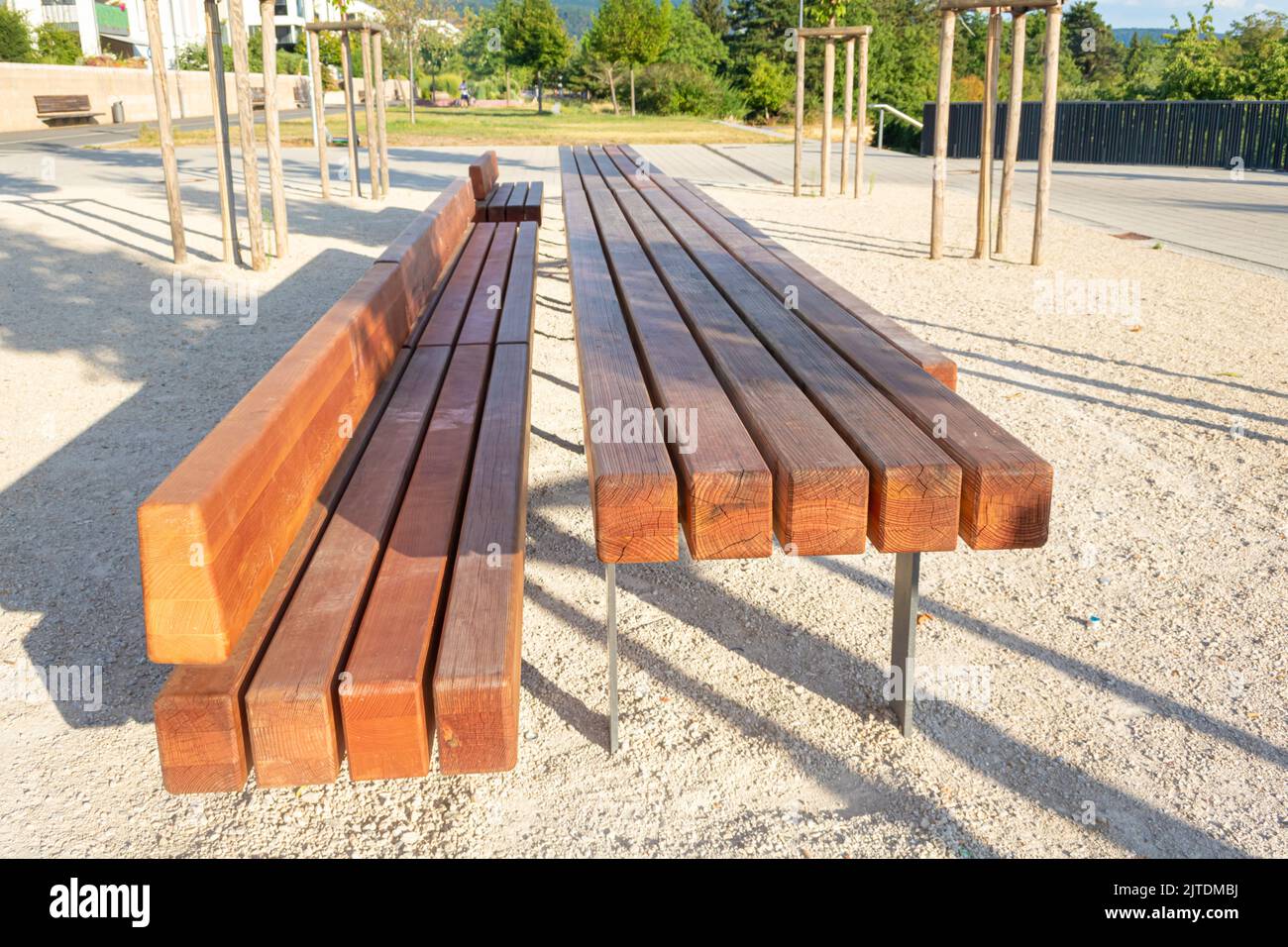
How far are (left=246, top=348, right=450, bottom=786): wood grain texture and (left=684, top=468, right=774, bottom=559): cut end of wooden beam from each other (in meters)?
0.71

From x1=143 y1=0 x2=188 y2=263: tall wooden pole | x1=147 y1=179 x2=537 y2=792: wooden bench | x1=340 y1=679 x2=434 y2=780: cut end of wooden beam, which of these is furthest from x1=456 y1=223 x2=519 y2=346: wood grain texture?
x1=143 y1=0 x2=188 y2=263: tall wooden pole

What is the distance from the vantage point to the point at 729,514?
2074 millimetres

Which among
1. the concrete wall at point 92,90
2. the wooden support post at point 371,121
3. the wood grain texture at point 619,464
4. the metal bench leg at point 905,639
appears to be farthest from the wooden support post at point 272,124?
the concrete wall at point 92,90

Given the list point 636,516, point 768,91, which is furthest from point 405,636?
point 768,91

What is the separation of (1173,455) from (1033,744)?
2.47m

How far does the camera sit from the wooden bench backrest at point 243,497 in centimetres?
183

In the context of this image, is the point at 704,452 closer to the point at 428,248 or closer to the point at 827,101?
the point at 428,248

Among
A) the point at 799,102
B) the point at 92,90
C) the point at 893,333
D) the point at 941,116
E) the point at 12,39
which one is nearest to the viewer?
the point at 893,333

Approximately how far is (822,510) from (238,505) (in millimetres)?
1061

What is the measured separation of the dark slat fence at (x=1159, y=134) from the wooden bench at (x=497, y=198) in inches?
502

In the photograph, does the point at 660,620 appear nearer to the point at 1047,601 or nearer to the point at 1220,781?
the point at 1047,601

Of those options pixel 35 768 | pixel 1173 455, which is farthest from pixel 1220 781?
pixel 35 768

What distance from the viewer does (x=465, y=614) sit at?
7.38 ft

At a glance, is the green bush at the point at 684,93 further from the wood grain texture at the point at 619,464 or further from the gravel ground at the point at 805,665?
the wood grain texture at the point at 619,464
